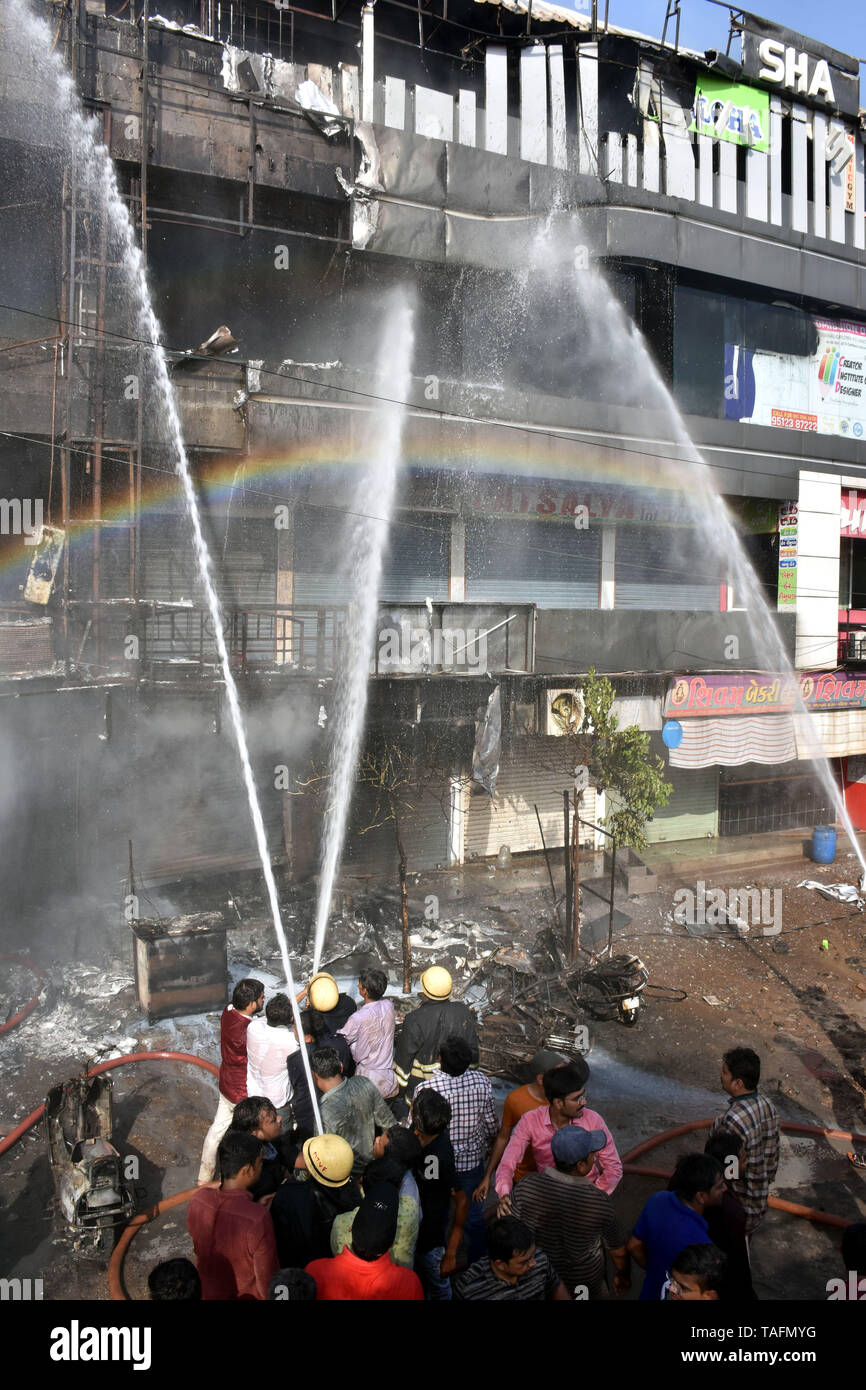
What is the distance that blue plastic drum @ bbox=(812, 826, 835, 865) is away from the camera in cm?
1781

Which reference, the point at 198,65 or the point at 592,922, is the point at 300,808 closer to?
the point at 592,922

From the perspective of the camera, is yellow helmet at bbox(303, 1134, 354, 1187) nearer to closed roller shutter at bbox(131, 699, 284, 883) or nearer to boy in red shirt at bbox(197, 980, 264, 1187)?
boy in red shirt at bbox(197, 980, 264, 1187)

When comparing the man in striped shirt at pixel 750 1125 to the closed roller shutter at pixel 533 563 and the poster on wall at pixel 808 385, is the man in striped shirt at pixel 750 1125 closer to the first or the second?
the closed roller shutter at pixel 533 563

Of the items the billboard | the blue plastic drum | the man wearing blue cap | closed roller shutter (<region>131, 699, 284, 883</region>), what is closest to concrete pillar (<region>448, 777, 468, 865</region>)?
closed roller shutter (<region>131, 699, 284, 883</region>)

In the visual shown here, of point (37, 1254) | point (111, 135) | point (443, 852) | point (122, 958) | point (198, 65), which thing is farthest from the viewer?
point (443, 852)

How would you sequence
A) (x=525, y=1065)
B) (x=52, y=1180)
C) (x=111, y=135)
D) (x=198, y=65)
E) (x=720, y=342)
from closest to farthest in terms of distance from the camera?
1. (x=52, y=1180)
2. (x=525, y=1065)
3. (x=111, y=135)
4. (x=198, y=65)
5. (x=720, y=342)

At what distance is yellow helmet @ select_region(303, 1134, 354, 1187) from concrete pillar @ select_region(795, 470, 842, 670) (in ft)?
57.0

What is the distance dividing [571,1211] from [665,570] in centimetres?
1718

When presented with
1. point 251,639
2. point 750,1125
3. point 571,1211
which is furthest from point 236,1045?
point 251,639

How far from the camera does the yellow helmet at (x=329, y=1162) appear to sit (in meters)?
4.19

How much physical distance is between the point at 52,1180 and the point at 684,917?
10.2 m

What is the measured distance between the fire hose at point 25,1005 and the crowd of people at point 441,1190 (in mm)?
4031

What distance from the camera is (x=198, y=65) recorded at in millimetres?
14750

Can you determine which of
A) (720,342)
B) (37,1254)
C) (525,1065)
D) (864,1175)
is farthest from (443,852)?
(720,342)
